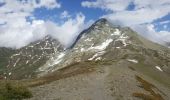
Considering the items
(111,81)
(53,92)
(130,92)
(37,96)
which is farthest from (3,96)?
(111,81)

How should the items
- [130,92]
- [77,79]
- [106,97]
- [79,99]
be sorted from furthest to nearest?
[77,79], [130,92], [106,97], [79,99]

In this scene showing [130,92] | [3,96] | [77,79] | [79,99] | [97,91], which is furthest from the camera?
[77,79]

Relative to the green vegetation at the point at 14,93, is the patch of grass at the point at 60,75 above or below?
below

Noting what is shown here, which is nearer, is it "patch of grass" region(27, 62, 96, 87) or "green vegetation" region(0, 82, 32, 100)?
"green vegetation" region(0, 82, 32, 100)

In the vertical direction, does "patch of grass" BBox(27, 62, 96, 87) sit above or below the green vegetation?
below

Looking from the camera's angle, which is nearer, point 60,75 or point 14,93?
point 14,93

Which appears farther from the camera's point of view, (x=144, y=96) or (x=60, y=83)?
(x=60, y=83)

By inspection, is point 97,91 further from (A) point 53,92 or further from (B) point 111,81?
(B) point 111,81

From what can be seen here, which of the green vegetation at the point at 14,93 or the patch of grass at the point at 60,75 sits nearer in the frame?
the green vegetation at the point at 14,93

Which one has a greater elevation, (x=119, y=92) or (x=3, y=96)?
(x=3, y=96)

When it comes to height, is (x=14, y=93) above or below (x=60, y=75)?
above

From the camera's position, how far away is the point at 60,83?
179 ft

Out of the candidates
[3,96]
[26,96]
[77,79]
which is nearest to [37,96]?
[26,96]

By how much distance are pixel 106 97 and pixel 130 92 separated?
9.35 metres
